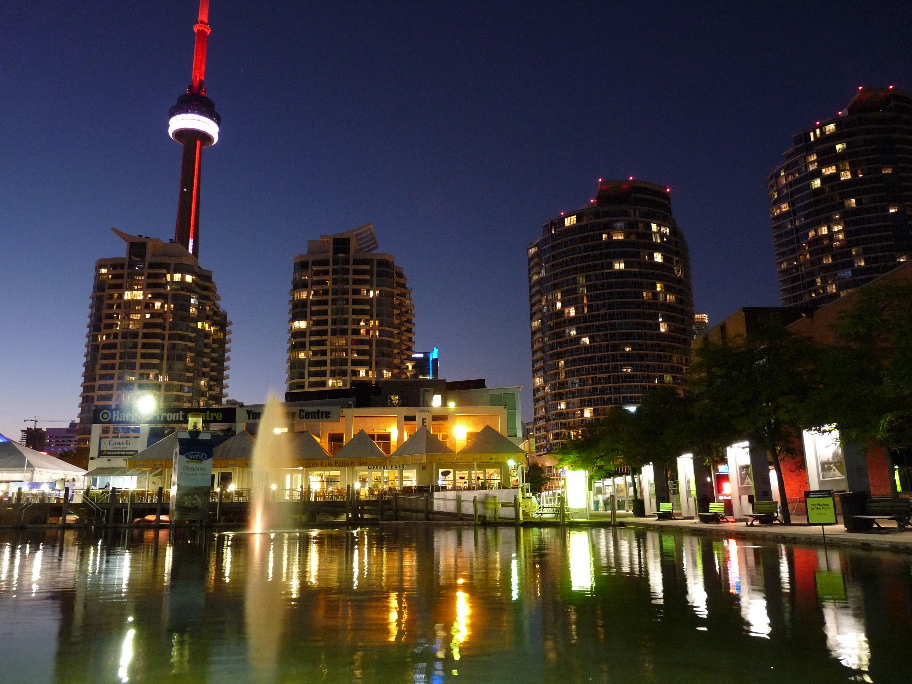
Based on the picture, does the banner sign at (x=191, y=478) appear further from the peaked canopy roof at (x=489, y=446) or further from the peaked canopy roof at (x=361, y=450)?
the peaked canopy roof at (x=489, y=446)

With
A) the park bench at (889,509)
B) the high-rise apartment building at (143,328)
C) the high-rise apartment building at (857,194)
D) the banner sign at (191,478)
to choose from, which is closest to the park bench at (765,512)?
the park bench at (889,509)

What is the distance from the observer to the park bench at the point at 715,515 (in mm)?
36156

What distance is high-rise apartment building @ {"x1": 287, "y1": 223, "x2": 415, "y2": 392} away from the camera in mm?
178625

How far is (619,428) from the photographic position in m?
54.1

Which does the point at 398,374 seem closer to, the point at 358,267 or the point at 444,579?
the point at 358,267

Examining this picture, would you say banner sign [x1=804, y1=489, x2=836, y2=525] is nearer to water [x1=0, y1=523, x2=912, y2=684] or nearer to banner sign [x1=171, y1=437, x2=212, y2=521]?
water [x1=0, y1=523, x2=912, y2=684]

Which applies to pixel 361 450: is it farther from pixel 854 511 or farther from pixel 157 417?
pixel 854 511

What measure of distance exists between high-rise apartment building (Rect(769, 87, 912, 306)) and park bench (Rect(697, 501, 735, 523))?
157 meters

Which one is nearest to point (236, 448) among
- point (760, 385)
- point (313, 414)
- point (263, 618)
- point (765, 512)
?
point (313, 414)

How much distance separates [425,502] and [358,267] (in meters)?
139

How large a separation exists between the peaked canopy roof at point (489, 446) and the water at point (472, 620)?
32919mm

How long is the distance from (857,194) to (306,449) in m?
178

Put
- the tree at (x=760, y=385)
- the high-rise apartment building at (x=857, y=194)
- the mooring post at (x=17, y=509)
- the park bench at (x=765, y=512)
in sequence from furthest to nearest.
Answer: the high-rise apartment building at (x=857, y=194) → the mooring post at (x=17, y=509) → the park bench at (x=765, y=512) → the tree at (x=760, y=385)

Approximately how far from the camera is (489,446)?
5409 centimetres
